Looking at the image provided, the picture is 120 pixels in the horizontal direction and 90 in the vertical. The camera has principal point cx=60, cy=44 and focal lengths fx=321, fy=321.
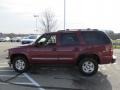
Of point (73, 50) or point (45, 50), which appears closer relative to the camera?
point (73, 50)

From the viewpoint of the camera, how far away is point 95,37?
43.6 ft

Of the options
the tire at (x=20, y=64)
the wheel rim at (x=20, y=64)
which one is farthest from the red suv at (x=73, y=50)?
the wheel rim at (x=20, y=64)

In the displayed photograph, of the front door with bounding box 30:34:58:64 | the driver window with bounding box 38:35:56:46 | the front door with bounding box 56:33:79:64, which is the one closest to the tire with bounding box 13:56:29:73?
the front door with bounding box 30:34:58:64

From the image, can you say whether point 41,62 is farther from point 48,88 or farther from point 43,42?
point 48,88

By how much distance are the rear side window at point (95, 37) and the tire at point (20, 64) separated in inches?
111

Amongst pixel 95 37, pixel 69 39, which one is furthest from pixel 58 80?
pixel 95 37

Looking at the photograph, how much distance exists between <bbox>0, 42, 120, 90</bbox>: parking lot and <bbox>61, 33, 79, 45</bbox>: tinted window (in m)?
1.38

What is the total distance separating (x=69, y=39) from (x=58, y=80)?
7.02ft

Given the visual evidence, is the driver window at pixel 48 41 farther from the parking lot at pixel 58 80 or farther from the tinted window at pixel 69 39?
the parking lot at pixel 58 80

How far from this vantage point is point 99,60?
1320 centimetres

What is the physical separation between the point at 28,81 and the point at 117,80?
3.34m

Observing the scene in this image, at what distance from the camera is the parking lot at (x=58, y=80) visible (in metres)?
10.6

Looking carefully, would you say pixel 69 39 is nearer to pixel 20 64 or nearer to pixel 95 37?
pixel 95 37

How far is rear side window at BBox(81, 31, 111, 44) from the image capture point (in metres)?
13.2
